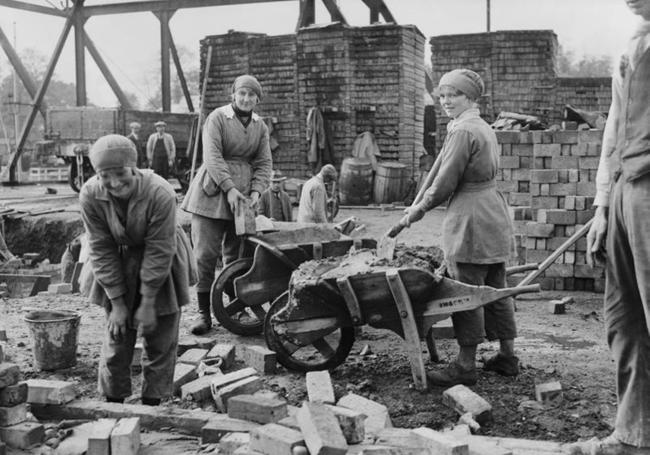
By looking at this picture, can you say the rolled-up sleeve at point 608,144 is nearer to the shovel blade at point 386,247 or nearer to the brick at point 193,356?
the shovel blade at point 386,247

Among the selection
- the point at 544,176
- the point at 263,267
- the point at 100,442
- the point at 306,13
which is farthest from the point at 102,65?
the point at 100,442

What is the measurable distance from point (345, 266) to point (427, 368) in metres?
0.93

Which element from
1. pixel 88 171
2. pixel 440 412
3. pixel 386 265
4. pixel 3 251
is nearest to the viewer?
pixel 440 412

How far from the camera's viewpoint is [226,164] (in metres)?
6.51

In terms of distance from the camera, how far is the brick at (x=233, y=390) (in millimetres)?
4383

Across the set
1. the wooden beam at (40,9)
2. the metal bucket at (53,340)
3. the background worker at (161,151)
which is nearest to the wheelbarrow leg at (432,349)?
the metal bucket at (53,340)

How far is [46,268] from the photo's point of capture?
1289 centimetres

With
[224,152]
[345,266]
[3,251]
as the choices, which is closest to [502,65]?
[3,251]

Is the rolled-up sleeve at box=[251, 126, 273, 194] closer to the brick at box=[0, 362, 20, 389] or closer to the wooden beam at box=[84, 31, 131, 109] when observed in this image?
the brick at box=[0, 362, 20, 389]

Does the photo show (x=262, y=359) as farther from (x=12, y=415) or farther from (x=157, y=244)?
(x=12, y=415)

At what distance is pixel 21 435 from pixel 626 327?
2857 mm

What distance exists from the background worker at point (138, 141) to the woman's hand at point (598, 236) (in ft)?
62.5

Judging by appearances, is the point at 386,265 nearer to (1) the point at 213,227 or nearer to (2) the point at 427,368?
(2) the point at 427,368

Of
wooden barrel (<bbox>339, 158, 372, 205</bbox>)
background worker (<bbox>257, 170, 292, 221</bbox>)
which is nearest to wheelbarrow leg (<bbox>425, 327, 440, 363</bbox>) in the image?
background worker (<bbox>257, 170, 292, 221</bbox>)
